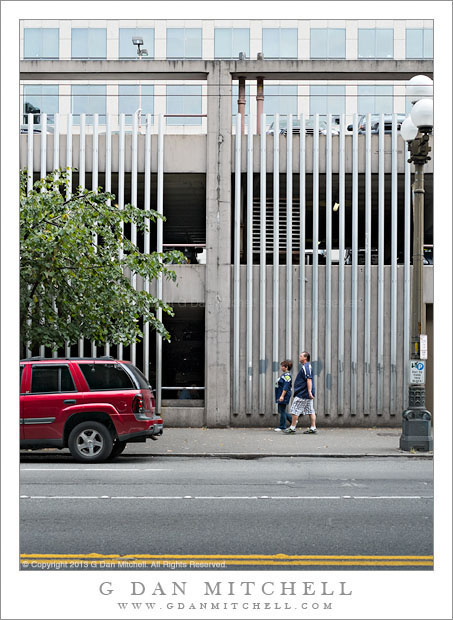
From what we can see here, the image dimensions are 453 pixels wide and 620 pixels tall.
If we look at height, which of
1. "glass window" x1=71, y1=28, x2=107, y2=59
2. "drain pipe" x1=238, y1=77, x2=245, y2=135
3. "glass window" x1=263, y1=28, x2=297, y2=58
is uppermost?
"glass window" x1=71, y1=28, x2=107, y2=59

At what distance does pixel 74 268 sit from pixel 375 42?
31.4 m

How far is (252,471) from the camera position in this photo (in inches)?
457

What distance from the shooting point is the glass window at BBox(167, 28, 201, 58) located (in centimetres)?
3809

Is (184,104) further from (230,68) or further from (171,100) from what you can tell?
(230,68)

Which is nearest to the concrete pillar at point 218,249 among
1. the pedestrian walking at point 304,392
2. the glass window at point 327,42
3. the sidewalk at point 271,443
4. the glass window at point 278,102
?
the sidewalk at point 271,443

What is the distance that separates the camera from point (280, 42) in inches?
1474

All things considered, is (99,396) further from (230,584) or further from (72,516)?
(230,584)

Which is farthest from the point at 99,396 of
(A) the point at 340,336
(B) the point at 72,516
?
(A) the point at 340,336

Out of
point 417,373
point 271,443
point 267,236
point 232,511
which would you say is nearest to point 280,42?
point 267,236

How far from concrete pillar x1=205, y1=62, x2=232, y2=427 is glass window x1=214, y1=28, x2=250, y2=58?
1975 centimetres

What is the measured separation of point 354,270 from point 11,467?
47.8 ft

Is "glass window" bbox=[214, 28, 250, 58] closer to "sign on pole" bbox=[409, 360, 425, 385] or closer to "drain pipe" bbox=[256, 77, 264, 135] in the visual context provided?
"drain pipe" bbox=[256, 77, 264, 135]

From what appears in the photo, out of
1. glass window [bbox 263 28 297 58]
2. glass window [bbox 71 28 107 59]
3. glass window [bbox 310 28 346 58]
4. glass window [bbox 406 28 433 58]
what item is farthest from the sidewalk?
glass window [bbox 71 28 107 59]

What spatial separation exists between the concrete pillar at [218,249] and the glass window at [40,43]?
2389 cm
